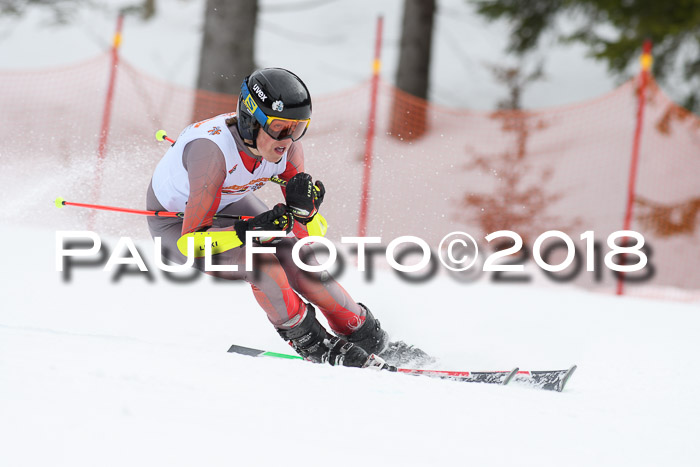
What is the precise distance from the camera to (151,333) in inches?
163

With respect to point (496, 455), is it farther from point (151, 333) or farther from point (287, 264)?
point (151, 333)

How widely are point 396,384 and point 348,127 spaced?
15.6ft

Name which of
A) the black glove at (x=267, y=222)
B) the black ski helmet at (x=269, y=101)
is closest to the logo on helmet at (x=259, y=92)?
the black ski helmet at (x=269, y=101)

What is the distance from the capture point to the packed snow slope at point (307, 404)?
5.85ft

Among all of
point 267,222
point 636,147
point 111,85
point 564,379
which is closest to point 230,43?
point 111,85

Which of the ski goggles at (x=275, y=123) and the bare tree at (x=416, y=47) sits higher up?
the bare tree at (x=416, y=47)

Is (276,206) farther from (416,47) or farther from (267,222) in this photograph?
(416,47)

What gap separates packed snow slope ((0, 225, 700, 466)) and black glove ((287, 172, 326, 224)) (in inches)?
28.4

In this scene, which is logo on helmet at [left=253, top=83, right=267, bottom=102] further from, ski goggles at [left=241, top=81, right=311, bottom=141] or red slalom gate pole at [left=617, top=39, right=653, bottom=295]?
red slalom gate pole at [left=617, top=39, right=653, bottom=295]

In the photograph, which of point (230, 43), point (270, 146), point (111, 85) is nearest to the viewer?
point (270, 146)

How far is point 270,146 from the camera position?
318cm

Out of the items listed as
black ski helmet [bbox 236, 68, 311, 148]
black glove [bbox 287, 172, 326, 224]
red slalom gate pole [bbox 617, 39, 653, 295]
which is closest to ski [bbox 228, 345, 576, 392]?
black glove [bbox 287, 172, 326, 224]

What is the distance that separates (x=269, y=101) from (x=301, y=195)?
1.45 ft

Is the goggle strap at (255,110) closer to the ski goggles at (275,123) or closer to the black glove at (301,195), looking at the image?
the ski goggles at (275,123)
